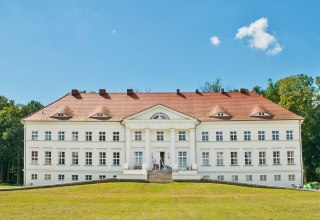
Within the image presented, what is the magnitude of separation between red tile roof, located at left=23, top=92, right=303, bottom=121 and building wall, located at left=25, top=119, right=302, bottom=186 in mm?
951

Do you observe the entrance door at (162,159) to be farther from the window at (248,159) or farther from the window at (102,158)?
the window at (248,159)

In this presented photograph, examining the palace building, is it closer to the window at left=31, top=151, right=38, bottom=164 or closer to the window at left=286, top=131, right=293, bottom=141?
the window at left=286, top=131, right=293, bottom=141

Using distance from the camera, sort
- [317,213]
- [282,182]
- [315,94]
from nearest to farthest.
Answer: [317,213] < [282,182] < [315,94]

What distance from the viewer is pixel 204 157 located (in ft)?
165

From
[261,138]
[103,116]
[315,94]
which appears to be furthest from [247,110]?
[103,116]

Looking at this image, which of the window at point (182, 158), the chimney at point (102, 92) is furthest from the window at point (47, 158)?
the window at point (182, 158)

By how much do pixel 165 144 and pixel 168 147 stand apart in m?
0.48

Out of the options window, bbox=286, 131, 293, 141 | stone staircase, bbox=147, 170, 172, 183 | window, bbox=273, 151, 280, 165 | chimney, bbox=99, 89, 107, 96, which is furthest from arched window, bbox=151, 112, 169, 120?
window, bbox=286, 131, 293, 141

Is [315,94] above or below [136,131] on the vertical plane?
above

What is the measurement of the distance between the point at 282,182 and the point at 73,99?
2680 cm

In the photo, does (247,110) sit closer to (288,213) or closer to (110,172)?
(110,172)

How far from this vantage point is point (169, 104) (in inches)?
2128

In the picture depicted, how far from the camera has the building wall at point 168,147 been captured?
49.6 m

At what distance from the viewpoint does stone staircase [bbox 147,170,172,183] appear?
144 ft
